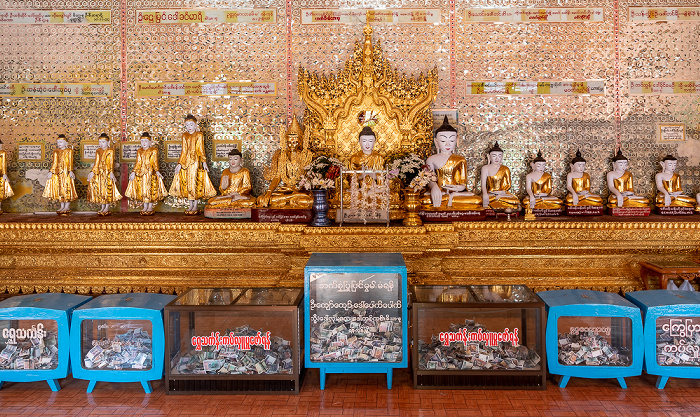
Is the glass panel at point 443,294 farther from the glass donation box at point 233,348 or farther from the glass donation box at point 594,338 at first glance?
the glass donation box at point 233,348

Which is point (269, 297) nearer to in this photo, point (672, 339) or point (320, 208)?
point (320, 208)

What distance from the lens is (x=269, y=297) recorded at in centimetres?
399

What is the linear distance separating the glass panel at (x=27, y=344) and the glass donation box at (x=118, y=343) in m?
0.19

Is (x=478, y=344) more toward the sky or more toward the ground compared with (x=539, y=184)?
more toward the ground

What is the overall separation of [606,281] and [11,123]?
9.00m

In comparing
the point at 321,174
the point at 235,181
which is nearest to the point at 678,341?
the point at 321,174

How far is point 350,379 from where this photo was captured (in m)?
4.06

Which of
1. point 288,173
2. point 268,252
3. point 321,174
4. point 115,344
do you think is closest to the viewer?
point 115,344

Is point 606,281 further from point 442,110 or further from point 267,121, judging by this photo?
point 267,121

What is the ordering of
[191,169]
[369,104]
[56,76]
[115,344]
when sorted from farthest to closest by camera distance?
[56,76]
[369,104]
[191,169]
[115,344]

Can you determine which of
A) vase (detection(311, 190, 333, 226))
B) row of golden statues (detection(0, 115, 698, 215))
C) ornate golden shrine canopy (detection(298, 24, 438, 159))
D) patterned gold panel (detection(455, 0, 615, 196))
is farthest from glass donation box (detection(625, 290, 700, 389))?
ornate golden shrine canopy (detection(298, 24, 438, 159))

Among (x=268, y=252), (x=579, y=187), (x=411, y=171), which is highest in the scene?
(x=411, y=171)

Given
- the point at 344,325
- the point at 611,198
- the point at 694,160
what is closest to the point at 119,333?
the point at 344,325

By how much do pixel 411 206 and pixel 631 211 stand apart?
3273 millimetres
